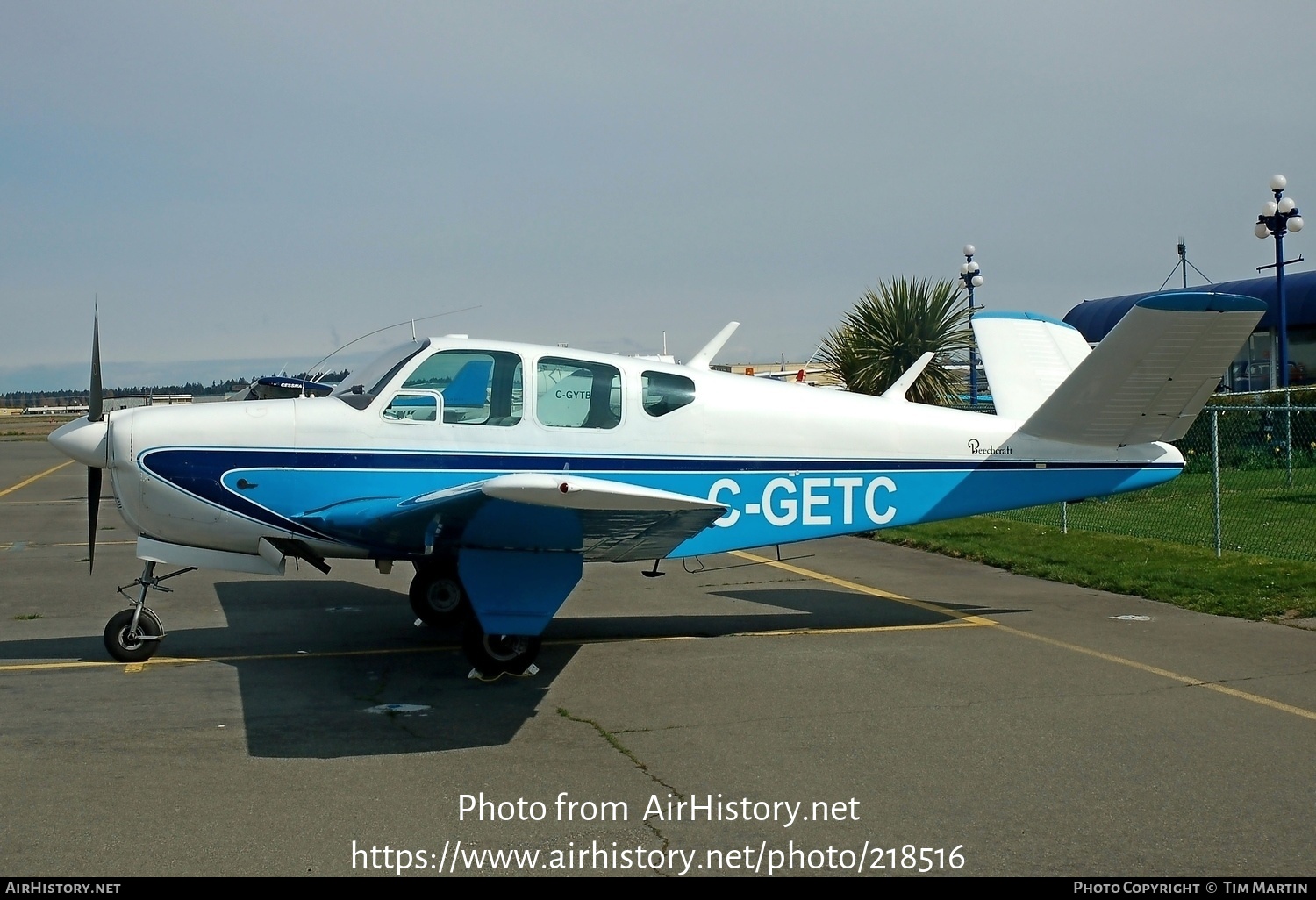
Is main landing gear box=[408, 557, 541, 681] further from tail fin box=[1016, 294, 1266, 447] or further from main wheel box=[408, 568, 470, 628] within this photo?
tail fin box=[1016, 294, 1266, 447]

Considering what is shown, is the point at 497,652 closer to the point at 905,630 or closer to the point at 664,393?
the point at 664,393

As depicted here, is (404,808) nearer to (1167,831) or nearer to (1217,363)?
(1167,831)

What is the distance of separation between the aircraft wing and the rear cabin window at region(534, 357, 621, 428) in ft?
3.12

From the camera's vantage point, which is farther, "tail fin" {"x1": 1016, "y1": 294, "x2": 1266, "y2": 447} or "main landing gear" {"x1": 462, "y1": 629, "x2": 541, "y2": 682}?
"tail fin" {"x1": 1016, "y1": 294, "x2": 1266, "y2": 447}

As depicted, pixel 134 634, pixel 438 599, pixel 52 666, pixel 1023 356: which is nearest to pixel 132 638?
pixel 134 634

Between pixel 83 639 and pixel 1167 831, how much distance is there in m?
7.44

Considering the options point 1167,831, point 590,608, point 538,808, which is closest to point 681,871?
point 538,808

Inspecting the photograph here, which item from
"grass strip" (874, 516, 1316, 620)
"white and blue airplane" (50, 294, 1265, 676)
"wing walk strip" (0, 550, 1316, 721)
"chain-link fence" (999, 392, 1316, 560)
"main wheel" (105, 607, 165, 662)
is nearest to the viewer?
"wing walk strip" (0, 550, 1316, 721)

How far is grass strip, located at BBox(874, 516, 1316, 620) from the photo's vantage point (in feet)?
30.7

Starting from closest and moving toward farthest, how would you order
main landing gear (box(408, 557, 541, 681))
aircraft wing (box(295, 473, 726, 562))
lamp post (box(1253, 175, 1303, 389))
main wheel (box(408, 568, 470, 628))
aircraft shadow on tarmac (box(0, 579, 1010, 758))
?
1. aircraft wing (box(295, 473, 726, 562))
2. aircraft shadow on tarmac (box(0, 579, 1010, 758))
3. main landing gear (box(408, 557, 541, 681))
4. main wheel (box(408, 568, 470, 628))
5. lamp post (box(1253, 175, 1303, 389))

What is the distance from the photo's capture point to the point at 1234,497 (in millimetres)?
16109

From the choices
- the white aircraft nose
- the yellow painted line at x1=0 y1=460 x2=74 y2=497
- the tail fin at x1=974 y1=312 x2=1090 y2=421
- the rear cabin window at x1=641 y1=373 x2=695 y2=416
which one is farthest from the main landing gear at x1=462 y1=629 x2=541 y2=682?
Answer: the yellow painted line at x1=0 y1=460 x2=74 y2=497

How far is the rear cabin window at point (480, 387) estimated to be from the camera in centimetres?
Answer: 753

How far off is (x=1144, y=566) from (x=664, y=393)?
19.4ft
